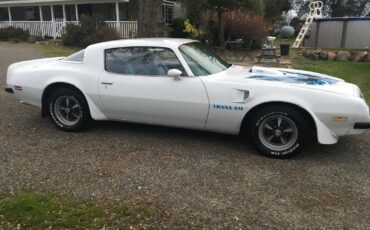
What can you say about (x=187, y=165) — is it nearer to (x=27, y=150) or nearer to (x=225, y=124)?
(x=225, y=124)

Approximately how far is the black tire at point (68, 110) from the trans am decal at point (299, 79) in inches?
93.3

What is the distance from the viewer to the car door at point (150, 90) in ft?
15.9

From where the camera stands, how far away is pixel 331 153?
4832 mm

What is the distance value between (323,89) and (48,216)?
3.18 metres

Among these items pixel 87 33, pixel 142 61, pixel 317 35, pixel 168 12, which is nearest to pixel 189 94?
pixel 142 61

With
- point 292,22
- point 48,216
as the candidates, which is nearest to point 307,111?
point 48,216

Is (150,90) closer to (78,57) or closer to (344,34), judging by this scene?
(78,57)

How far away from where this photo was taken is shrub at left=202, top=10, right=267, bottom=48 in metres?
17.5

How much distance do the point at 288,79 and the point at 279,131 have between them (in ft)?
2.28

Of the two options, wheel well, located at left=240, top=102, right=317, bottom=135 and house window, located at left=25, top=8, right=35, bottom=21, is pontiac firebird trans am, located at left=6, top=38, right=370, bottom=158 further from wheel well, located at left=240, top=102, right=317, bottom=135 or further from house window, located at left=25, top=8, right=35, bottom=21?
house window, located at left=25, top=8, right=35, bottom=21

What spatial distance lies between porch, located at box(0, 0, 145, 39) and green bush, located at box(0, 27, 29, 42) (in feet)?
3.24

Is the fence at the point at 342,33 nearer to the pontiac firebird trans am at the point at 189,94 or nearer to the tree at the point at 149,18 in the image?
the tree at the point at 149,18

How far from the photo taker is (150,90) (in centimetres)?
501

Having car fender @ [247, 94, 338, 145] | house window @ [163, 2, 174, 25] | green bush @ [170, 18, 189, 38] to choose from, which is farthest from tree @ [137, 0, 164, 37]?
house window @ [163, 2, 174, 25]
